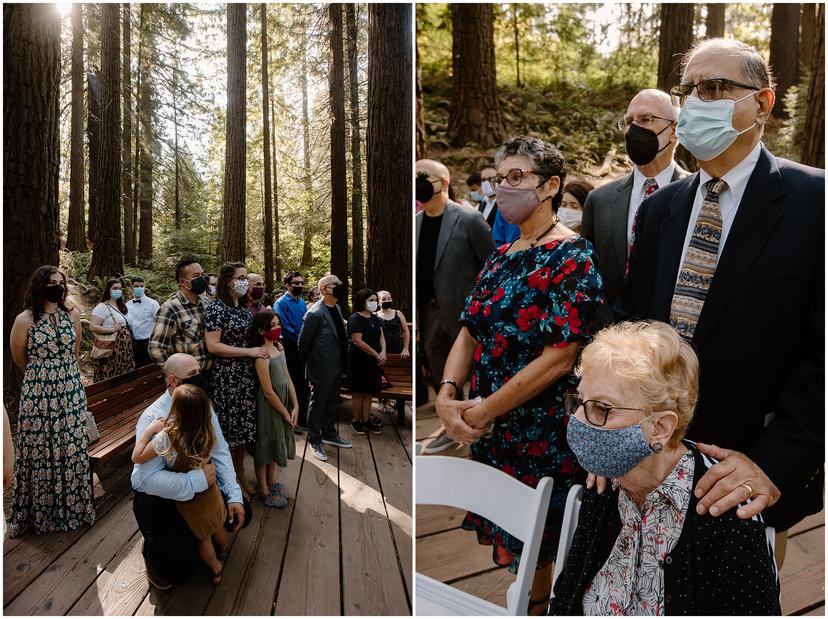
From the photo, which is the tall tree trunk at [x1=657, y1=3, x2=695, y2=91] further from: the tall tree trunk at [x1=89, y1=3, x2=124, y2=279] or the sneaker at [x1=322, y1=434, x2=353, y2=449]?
the tall tree trunk at [x1=89, y1=3, x2=124, y2=279]

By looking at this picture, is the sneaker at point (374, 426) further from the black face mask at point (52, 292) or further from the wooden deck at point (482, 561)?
the black face mask at point (52, 292)

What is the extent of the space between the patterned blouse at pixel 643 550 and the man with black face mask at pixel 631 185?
63cm

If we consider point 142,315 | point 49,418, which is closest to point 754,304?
point 142,315

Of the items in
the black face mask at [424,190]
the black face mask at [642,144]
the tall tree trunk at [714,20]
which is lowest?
the black face mask at [424,190]

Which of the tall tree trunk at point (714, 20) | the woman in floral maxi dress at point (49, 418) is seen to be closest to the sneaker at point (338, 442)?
the woman in floral maxi dress at point (49, 418)

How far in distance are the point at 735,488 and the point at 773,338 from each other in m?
0.34

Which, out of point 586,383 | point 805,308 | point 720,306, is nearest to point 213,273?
point 586,383

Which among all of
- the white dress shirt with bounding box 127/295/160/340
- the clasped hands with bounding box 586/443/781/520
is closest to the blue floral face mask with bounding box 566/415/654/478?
the clasped hands with bounding box 586/443/781/520

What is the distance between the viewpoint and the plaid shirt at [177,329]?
5.64 feet

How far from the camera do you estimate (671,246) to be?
1351 millimetres

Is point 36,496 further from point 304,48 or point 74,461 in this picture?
point 304,48

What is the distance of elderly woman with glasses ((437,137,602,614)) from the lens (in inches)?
54.6

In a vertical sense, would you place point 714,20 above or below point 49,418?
above

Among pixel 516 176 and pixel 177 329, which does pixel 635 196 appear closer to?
pixel 516 176
